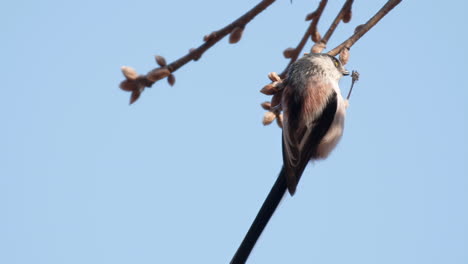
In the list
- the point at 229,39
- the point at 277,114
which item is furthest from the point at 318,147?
the point at 229,39

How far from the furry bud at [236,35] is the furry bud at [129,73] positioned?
342 millimetres

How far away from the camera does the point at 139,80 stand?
6.08 ft

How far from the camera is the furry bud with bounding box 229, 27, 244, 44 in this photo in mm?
1917

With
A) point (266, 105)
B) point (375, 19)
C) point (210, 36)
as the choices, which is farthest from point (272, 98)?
point (210, 36)

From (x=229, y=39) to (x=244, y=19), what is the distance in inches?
3.3

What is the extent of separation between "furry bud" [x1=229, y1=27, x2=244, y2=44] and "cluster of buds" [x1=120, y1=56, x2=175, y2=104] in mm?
244

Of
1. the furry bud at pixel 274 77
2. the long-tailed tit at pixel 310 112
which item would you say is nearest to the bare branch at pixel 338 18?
the furry bud at pixel 274 77

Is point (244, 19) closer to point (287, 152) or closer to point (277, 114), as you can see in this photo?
point (277, 114)

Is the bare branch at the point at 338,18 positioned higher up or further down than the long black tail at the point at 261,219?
higher up

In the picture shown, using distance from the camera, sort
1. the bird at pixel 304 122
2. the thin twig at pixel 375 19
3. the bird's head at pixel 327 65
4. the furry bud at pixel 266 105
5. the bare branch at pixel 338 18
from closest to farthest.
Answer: the thin twig at pixel 375 19 < the bare branch at pixel 338 18 < the furry bud at pixel 266 105 < the bird at pixel 304 122 < the bird's head at pixel 327 65

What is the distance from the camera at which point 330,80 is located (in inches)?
133

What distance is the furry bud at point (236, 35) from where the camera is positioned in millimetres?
1917

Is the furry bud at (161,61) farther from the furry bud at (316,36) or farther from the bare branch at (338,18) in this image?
the bare branch at (338,18)

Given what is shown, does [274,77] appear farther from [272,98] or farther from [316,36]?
[316,36]
